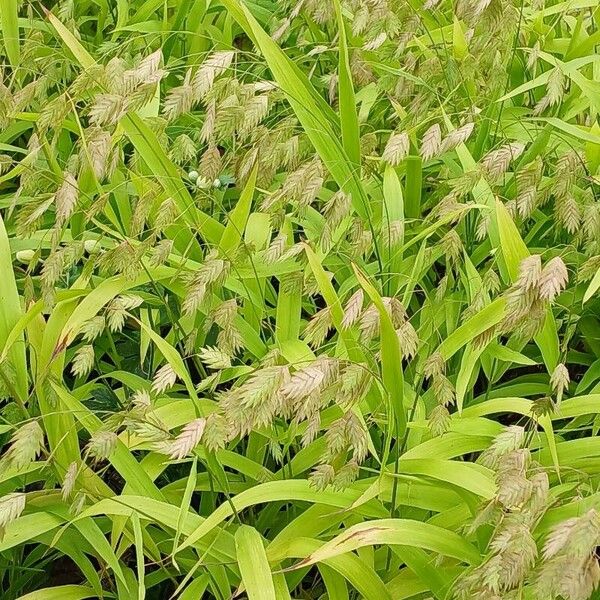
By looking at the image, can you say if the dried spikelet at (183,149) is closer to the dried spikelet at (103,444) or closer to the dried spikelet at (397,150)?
the dried spikelet at (397,150)

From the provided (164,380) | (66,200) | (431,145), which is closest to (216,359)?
(164,380)

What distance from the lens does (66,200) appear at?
111 centimetres

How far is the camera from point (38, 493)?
3.82 feet

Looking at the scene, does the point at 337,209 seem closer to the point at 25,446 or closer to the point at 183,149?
the point at 183,149

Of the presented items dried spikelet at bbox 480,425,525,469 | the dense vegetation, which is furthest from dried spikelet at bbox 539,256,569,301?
dried spikelet at bbox 480,425,525,469

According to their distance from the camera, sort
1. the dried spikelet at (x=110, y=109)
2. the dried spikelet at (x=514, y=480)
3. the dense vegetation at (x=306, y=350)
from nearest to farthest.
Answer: the dried spikelet at (x=514, y=480) < the dense vegetation at (x=306, y=350) < the dried spikelet at (x=110, y=109)

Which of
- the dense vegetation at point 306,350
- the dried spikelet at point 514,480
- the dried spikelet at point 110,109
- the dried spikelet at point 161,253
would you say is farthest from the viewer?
the dried spikelet at point 161,253

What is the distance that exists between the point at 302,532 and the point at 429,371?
10.0 inches

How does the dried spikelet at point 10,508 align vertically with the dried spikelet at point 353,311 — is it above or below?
below

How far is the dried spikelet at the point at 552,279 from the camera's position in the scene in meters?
0.88

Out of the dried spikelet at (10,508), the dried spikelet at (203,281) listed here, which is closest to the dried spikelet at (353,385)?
the dried spikelet at (203,281)

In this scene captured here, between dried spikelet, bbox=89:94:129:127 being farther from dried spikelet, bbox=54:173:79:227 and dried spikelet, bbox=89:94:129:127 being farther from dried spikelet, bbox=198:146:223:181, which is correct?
dried spikelet, bbox=198:146:223:181

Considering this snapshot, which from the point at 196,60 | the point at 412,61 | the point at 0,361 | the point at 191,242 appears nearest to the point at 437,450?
the point at 191,242

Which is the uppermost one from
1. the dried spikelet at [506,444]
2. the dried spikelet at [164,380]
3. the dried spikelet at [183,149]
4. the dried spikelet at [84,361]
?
the dried spikelet at [183,149]
